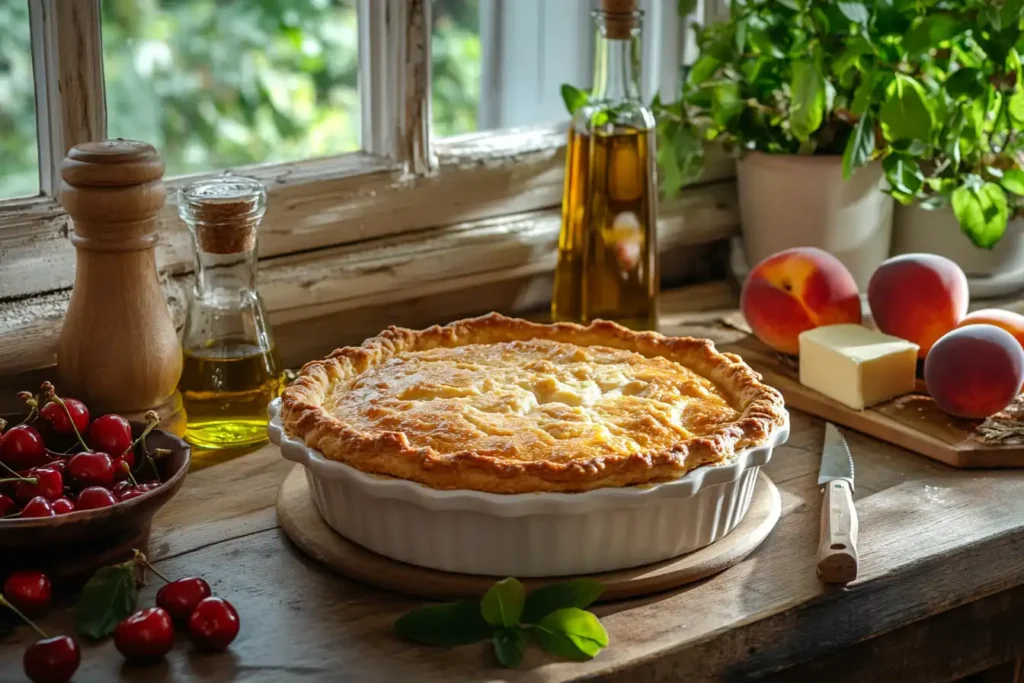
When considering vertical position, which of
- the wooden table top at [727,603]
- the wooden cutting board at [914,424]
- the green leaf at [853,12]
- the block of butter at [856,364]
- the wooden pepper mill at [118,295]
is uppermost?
the green leaf at [853,12]

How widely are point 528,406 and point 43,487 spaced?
0.43 meters

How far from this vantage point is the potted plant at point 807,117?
160cm

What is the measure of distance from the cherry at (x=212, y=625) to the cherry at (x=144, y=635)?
21 mm

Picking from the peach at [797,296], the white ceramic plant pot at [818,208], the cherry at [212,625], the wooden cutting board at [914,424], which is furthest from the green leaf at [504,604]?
the white ceramic plant pot at [818,208]

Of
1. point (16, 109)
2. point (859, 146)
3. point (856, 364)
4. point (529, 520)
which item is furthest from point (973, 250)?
point (16, 109)

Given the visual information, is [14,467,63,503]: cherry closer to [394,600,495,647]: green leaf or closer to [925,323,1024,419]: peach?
[394,600,495,647]: green leaf

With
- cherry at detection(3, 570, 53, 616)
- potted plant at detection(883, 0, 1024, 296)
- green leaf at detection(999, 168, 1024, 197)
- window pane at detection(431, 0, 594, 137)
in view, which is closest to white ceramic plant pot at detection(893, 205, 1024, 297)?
potted plant at detection(883, 0, 1024, 296)

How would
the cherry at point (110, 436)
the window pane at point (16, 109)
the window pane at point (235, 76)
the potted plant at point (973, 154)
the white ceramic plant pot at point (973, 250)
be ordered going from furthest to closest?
the window pane at point (235, 76) < the white ceramic plant pot at point (973, 250) < the potted plant at point (973, 154) < the window pane at point (16, 109) < the cherry at point (110, 436)

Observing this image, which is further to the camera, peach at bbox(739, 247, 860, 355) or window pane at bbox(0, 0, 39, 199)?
peach at bbox(739, 247, 860, 355)

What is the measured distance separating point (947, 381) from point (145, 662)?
87 cm

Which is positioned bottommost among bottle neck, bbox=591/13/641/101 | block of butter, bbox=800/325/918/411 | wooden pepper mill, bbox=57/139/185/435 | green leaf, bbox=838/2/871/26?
block of butter, bbox=800/325/918/411

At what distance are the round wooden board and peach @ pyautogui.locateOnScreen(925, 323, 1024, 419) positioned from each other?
0.30m

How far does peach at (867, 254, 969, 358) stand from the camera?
153 centimetres

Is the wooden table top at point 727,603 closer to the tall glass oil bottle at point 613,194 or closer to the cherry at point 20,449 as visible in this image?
the cherry at point 20,449
